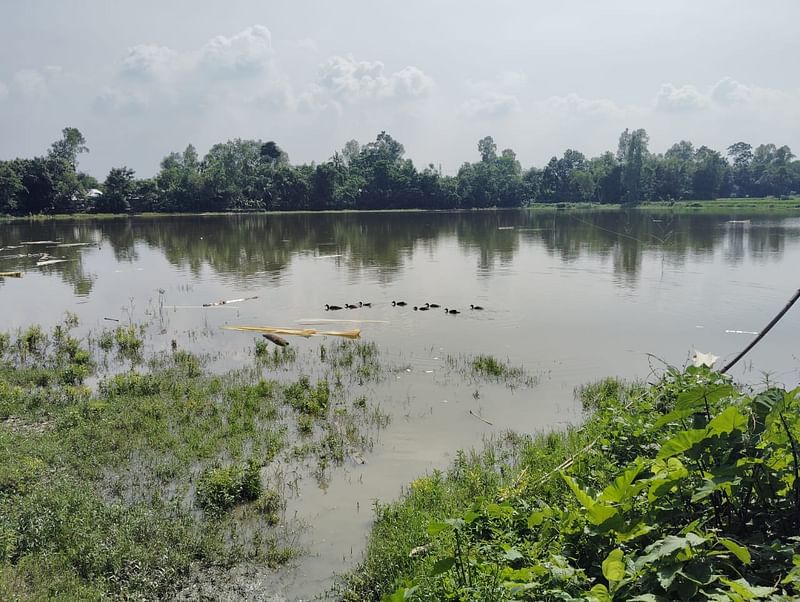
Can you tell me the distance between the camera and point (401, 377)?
13094mm

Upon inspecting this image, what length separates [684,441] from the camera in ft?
11.8

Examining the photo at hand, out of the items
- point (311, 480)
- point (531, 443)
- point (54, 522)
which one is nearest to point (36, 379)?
point (54, 522)

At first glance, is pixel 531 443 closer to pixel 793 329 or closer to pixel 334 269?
pixel 793 329

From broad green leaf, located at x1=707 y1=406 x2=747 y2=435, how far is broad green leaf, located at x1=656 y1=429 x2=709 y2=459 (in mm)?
78

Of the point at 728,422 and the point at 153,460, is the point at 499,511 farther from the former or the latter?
the point at 153,460

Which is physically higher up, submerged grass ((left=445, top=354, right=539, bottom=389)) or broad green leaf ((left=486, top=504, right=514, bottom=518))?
broad green leaf ((left=486, top=504, right=514, bottom=518))

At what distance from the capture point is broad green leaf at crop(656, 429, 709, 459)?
355 cm

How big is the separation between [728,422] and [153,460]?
25.6 ft

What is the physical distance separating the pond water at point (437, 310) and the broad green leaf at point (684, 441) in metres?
4.09

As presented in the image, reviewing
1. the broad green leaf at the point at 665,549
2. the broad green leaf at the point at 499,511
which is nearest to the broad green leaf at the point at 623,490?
the broad green leaf at the point at 665,549

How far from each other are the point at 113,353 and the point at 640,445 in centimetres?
1358

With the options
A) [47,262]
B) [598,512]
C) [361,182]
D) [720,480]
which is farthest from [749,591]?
[361,182]

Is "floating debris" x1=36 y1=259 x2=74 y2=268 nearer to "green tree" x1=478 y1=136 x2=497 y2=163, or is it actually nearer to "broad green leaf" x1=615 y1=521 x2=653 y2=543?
"broad green leaf" x1=615 y1=521 x2=653 y2=543

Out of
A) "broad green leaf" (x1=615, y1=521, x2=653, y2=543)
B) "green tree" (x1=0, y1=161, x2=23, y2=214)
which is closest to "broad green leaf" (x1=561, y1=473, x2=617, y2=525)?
"broad green leaf" (x1=615, y1=521, x2=653, y2=543)
